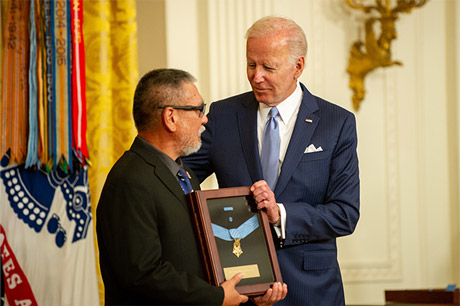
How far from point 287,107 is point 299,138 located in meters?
0.17

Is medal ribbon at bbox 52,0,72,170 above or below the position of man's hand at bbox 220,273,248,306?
above

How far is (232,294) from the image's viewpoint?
2.26 metres

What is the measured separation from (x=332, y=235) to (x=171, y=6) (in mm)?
2075

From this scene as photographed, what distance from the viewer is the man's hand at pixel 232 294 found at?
224 cm

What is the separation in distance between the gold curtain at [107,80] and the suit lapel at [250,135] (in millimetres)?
872

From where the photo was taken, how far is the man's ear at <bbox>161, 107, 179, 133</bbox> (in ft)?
7.53

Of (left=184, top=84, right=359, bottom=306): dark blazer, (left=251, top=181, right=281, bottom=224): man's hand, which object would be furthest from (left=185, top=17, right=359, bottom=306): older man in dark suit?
(left=251, top=181, right=281, bottom=224): man's hand

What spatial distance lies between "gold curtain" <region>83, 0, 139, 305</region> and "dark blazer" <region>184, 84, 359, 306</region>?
81cm

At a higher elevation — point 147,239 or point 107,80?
point 107,80

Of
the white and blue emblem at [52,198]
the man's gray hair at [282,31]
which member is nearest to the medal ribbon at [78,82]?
the white and blue emblem at [52,198]

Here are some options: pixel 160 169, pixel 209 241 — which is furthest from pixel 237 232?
pixel 160 169

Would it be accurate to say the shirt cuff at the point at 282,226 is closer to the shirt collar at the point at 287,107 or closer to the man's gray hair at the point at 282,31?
the shirt collar at the point at 287,107

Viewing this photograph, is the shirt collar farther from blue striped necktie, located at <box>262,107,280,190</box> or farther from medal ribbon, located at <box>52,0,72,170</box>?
medal ribbon, located at <box>52,0,72,170</box>

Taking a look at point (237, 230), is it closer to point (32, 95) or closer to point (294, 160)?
point (294, 160)
